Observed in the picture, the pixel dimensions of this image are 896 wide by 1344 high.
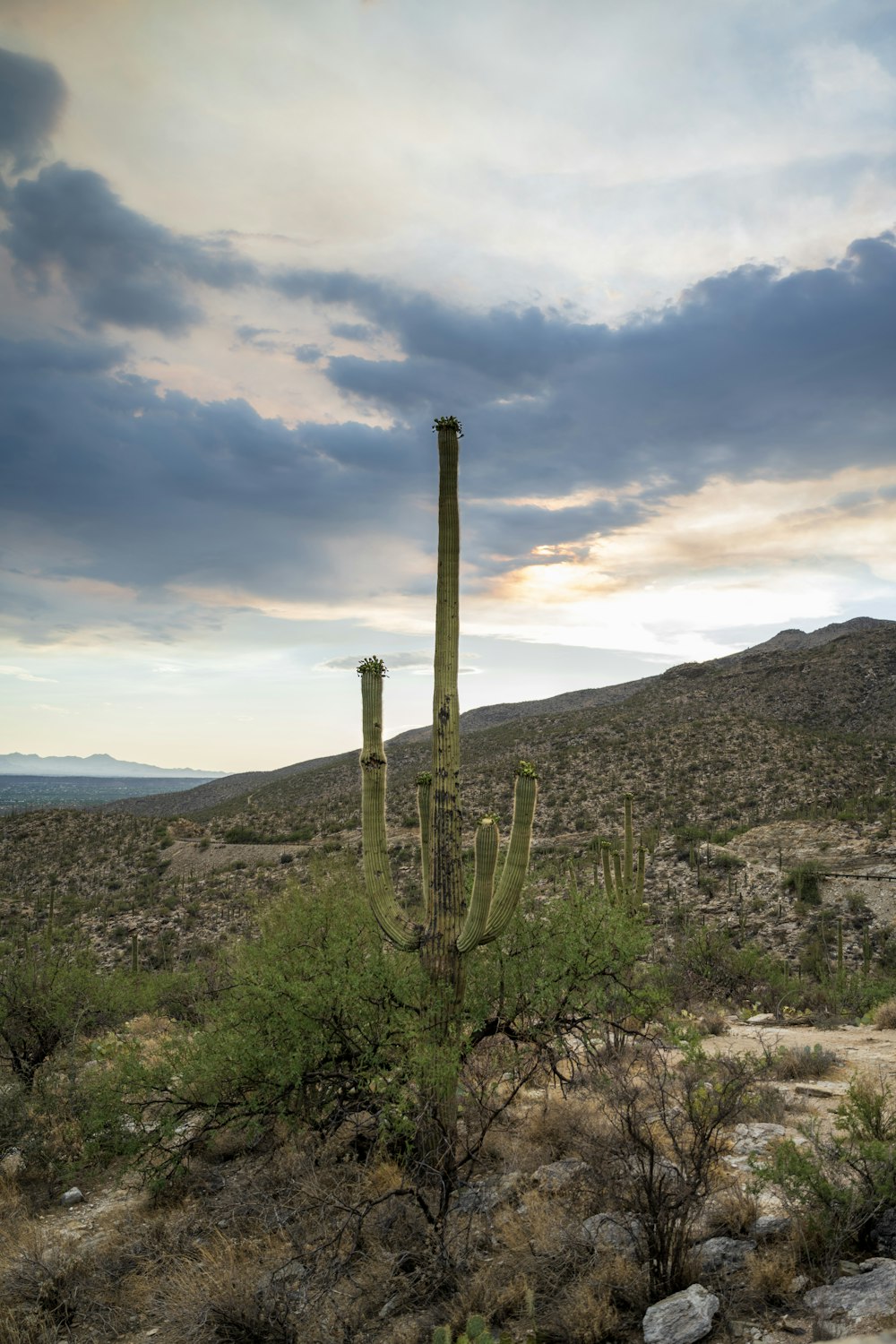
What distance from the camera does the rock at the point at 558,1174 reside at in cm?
716

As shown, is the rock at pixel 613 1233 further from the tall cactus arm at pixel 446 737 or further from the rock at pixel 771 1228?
the tall cactus arm at pixel 446 737

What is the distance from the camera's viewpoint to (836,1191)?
5625mm

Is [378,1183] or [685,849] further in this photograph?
[685,849]

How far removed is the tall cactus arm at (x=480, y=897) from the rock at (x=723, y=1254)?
2955mm

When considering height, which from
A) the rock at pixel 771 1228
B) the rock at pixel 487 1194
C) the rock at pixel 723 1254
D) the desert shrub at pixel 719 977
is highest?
the rock at pixel 771 1228

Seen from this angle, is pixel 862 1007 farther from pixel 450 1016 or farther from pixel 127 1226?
pixel 127 1226

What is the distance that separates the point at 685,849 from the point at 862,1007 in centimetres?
1524

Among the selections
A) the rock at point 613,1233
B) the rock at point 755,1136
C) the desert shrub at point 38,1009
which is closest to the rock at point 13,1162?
the desert shrub at point 38,1009

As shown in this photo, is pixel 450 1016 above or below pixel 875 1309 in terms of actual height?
above

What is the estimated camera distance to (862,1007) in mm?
16141

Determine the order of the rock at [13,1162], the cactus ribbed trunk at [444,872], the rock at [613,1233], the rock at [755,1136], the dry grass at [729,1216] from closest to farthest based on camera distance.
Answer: the rock at [613,1233] < the dry grass at [729,1216] < the cactus ribbed trunk at [444,872] < the rock at [755,1136] < the rock at [13,1162]

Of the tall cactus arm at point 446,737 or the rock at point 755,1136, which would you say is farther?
the rock at point 755,1136

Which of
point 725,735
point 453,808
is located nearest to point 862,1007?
point 453,808

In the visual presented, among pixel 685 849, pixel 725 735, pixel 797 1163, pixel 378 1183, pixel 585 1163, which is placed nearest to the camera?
pixel 797 1163
